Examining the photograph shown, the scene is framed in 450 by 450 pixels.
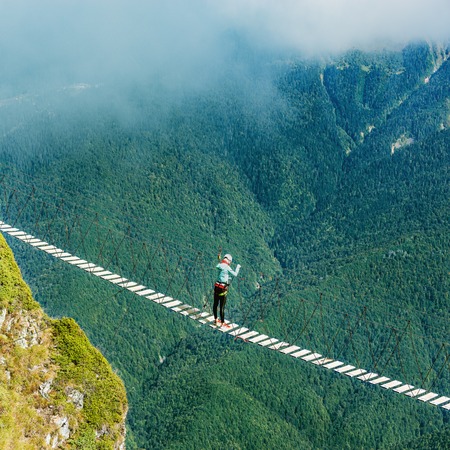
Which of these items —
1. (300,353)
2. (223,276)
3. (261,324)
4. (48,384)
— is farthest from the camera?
(261,324)

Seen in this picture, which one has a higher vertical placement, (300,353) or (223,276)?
(223,276)

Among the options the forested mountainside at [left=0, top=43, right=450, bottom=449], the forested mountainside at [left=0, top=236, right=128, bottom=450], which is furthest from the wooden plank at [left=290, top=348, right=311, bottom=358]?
the forested mountainside at [left=0, top=43, right=450, bottom=449]

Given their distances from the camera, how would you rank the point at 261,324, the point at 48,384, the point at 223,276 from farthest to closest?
the point at 261,324, the point at 223,276, the point at 48,384

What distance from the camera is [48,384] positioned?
47.8m

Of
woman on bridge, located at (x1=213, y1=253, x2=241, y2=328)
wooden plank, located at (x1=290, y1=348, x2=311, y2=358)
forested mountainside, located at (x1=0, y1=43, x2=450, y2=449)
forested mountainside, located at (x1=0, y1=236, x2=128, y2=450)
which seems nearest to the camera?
forested mountainside, located at (x1=0, y1=236, x2=128, y2=450)

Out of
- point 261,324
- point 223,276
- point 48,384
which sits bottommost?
point 261,324

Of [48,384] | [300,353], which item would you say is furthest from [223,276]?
[300,353]

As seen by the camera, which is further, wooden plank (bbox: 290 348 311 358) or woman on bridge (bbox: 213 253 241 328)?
wooden plank (bbox: 290 348 311 358)

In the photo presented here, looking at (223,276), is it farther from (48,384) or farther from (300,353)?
(300,353)

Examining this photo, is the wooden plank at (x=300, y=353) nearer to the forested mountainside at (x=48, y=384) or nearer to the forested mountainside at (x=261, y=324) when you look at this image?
the forested mountainside at (x=48, y=384)

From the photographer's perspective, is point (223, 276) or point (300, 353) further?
point (300, 353)

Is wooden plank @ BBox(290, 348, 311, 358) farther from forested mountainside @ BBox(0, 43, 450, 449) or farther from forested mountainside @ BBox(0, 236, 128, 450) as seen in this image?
forested mountainside @ BBox(0, 43, 450, 449)

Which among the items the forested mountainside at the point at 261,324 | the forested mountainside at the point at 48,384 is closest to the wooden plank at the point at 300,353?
the forested mountainside at the point at 48,384

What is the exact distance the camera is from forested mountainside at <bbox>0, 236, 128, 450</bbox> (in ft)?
147
